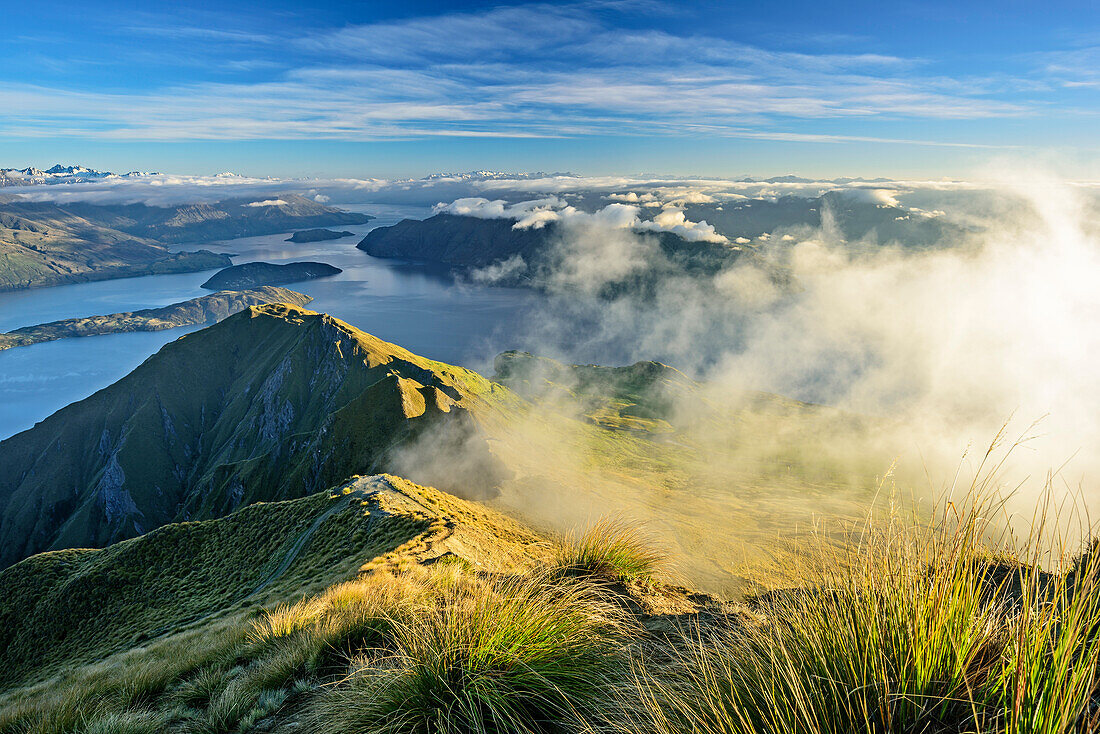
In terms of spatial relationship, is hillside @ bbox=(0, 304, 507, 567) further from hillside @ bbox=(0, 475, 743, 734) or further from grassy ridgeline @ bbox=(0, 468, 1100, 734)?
grassy ridgeline @ bbox=(0, 468, 1100, 734)

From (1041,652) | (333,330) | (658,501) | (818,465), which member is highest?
(1041,652)

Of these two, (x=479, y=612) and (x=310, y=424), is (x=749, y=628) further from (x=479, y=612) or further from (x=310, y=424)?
(x=310, y=424)

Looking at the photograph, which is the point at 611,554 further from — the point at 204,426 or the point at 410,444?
the point at 204,426

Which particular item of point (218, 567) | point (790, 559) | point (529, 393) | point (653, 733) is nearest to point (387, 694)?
point (653, 733)

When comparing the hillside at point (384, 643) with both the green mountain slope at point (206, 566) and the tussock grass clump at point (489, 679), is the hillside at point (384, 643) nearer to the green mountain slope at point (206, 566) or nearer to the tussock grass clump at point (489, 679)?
the tussock grass clump at point (489, 679)

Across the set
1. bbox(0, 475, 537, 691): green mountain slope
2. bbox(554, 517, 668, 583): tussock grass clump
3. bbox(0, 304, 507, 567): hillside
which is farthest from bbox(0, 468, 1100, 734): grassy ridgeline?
bbox(0, 304, 507, 567): hillside
